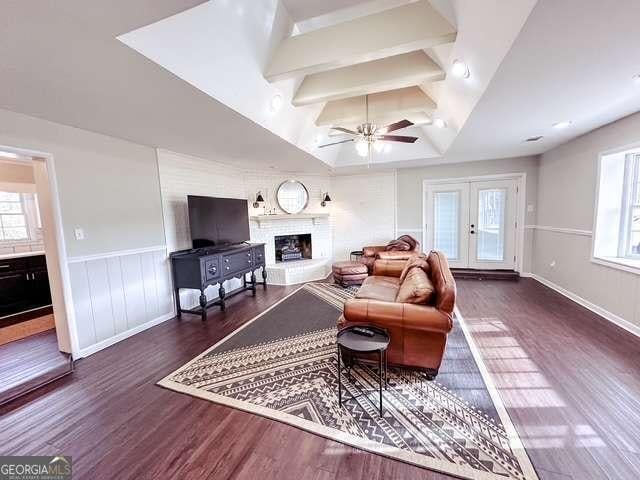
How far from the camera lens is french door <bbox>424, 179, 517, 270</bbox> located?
5.36 metres

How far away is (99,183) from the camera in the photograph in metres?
2.95

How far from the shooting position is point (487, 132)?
3.42 metres

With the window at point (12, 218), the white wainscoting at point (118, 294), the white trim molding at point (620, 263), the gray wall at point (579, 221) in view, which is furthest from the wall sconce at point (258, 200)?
the white trim molding at point (620, 263)

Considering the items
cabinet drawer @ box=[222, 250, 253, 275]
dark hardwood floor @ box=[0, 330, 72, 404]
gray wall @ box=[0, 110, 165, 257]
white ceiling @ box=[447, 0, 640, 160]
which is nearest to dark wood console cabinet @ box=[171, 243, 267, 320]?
cabinet drawer @ box=[222, 250, 253, 275]

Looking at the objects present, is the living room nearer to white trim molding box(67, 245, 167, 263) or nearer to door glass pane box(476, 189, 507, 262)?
white trim molding box(67, 245, 167, 263)

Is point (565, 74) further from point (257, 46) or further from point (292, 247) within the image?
point (292, 247)

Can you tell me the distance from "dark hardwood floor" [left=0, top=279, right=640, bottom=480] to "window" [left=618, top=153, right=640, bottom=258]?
1154 millimetres

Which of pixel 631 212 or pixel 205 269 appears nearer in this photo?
pixel 631 212

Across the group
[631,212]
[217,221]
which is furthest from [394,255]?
[217,221]

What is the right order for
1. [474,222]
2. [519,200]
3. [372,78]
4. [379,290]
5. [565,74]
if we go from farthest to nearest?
1. [474,222]
2. [519,200]
3. [379,290]
4. [372,78]
5. [565,74]

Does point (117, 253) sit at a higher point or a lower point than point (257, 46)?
lower

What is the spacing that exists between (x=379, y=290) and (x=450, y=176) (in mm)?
3787

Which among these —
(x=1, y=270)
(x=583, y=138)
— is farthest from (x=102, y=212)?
(x=583, y=138)

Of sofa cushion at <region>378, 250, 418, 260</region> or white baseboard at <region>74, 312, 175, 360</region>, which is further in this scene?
sofa cushion at <region>378, 250, 418, 260</region>
